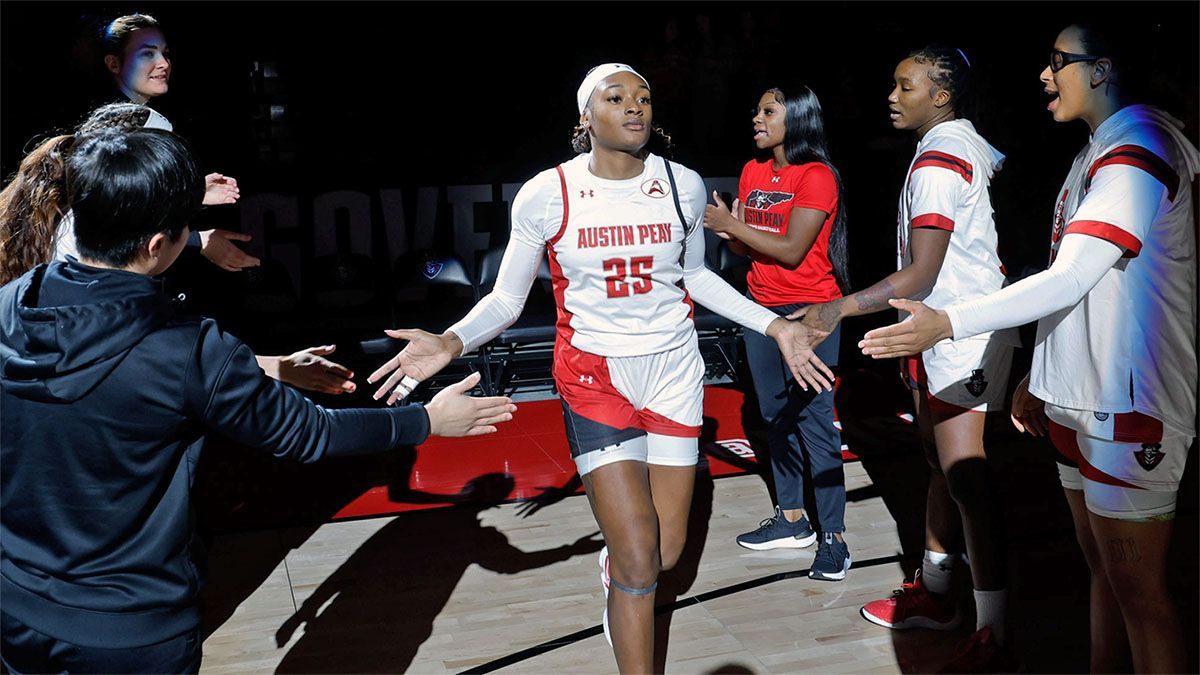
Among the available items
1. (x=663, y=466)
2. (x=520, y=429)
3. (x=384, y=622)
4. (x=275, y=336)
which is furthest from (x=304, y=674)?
(x=275, y=336)

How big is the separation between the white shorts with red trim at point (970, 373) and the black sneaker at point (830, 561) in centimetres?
98

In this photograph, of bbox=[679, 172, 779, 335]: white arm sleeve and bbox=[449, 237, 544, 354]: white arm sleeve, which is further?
bbox=[679, 172, 779, 335]: white arm sleeve

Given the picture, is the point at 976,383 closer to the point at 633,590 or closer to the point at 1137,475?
the point at 1137,475

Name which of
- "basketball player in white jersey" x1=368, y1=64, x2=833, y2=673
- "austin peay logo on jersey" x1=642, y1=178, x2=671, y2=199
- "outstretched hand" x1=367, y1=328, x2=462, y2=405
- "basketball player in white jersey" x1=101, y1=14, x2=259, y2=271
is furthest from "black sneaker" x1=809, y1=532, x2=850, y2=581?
"basketball player in white jersey" x1=101, y1=14, x2=259, y2=271

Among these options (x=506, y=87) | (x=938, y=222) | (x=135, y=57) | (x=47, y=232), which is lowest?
(x=938, y=222)

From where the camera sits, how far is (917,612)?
397 cm

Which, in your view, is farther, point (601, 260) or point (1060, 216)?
point (601, 260)

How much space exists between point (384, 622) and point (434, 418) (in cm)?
189

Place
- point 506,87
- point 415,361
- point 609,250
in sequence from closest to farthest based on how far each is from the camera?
1. point 415,361
2. point 609,250
3. point 506,87

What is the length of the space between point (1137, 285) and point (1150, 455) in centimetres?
44

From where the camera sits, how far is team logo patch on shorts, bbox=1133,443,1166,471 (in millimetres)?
2801

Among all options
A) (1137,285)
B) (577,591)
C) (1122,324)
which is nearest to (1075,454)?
(1122,324)

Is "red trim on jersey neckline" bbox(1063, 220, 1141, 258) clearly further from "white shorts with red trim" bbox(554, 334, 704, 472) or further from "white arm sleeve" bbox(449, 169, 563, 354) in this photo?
"white arm sleeve" bbox(449, 169, 563, 354)

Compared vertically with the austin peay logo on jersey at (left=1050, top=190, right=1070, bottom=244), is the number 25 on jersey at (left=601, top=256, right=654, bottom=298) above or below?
below
